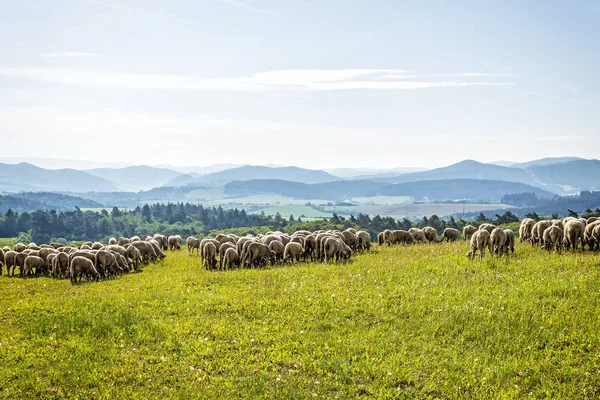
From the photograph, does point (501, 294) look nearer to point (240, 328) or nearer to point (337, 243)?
point (240, 328)

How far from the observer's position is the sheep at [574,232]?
24.5m

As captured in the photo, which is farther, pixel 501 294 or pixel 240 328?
pixel 501 294

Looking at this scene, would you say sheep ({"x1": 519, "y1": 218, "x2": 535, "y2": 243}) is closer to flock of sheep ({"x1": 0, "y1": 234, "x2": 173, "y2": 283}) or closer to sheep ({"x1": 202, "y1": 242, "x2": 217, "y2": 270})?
sheep ({"x1": 202, "y1": 242, "x2": 217, "y2": 270})

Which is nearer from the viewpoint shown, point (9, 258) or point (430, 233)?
point (9, 258)

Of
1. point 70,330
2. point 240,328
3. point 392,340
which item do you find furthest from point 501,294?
point 70,330

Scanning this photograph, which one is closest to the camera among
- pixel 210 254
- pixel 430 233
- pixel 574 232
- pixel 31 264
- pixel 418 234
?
pixel 574 232

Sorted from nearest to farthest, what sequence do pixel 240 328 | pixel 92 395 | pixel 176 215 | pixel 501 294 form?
pixel 92 395 < pixel 240 328 < pixel 501 294 < pixel 176 215

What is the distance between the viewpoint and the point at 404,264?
2314 centimetres

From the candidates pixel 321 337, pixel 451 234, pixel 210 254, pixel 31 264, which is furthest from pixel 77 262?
pixel 451 234

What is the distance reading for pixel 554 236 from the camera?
2516 centimetres

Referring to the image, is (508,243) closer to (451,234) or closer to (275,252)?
(275,252)

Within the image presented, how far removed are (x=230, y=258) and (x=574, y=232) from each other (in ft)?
60.9

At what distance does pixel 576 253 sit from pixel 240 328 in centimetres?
1798

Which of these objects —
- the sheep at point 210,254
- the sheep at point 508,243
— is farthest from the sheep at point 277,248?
the sheep at point 508,243
